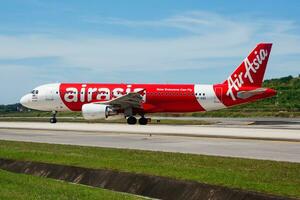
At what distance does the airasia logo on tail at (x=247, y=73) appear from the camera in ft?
155

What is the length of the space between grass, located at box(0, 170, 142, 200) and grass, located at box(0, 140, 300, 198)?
2016mm

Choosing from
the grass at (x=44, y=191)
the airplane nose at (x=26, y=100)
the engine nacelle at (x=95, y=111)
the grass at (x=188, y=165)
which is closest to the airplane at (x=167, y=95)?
the engine nacelle at (x=95, y=111)

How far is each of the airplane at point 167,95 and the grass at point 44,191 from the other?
32473 millimetres

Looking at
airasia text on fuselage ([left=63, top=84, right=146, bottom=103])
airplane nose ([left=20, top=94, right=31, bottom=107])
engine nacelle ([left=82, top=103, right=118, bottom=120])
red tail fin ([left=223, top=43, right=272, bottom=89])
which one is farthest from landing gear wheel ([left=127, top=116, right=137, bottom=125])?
airplane nose ([left=20, top=94, right=31, bottom=107])

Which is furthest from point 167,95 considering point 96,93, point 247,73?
point 247,73

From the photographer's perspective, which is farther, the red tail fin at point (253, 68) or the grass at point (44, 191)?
the red tail fin at point (253, 68)

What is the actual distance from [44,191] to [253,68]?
37909mm

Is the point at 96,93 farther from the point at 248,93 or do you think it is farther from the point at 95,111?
the point at 248,93

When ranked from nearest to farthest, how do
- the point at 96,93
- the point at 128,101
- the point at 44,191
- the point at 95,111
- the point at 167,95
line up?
the point at 44,191, the point at 95,111, the point at 128,101, the point at 167,95, the point at 96,93

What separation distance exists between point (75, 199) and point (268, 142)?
14692 mm

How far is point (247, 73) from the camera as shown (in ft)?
156

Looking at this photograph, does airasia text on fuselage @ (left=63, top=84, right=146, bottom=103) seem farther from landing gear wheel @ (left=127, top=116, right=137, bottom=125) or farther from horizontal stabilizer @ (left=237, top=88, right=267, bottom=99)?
horizontal stabilizer @ (left=237, top=88, right=267, bottom=99)

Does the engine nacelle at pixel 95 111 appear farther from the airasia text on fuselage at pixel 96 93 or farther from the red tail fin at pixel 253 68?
the red tail fin at pixel 253 68

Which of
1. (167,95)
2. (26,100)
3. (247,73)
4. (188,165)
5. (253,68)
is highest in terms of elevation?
(253,68)
